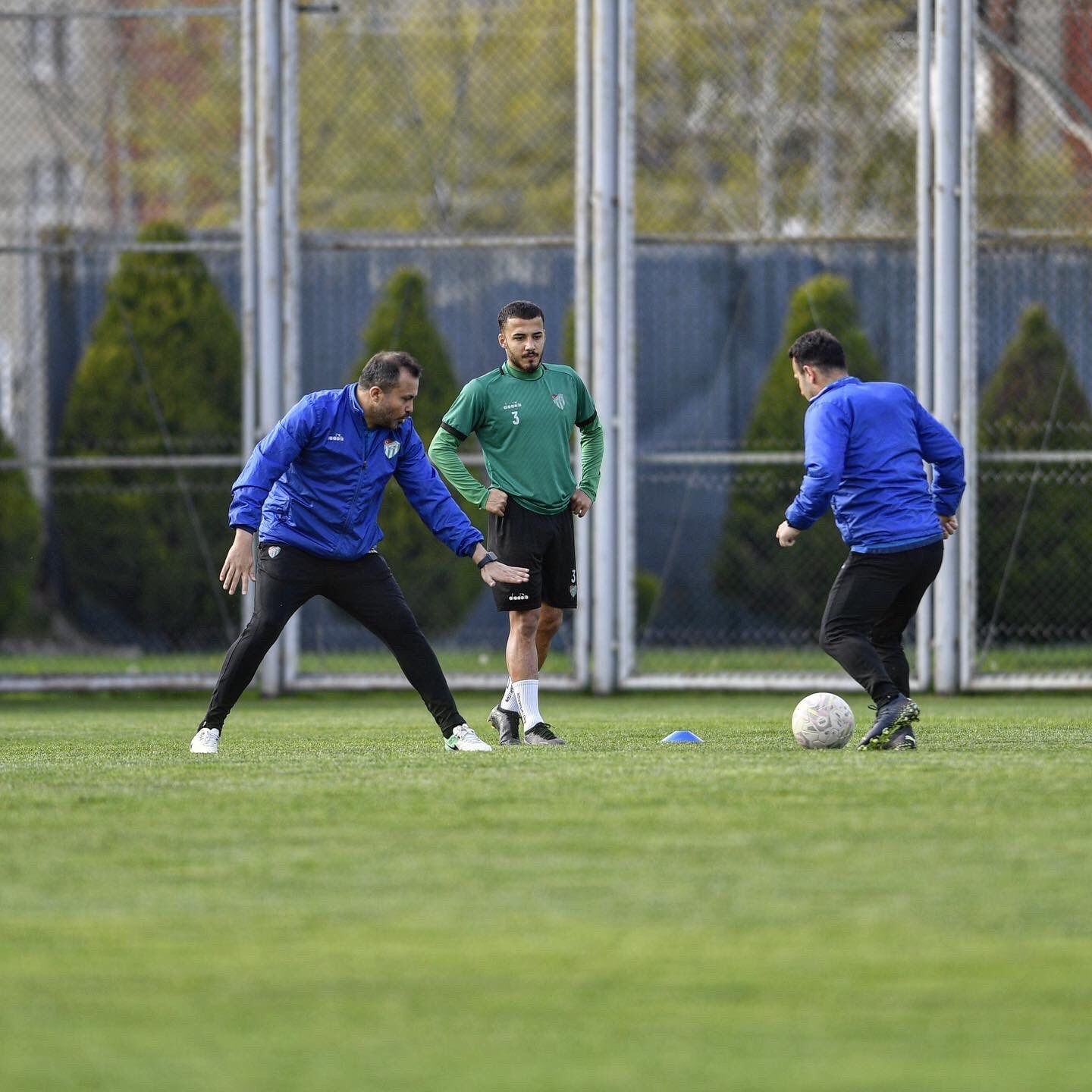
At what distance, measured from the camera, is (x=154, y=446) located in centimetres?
1589

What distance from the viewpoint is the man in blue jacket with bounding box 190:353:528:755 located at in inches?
323

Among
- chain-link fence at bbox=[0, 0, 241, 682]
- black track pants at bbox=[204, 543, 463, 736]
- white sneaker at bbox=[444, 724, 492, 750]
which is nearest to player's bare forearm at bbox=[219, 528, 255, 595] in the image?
black track pants at bbox=[204, 543, 463, 736]

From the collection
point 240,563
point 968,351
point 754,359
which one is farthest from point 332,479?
point 754,359

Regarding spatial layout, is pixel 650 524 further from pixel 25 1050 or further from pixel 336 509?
pixel 25 1050

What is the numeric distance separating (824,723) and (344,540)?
6.97 feet

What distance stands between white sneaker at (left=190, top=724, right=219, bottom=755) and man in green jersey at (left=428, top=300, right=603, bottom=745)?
127 cm

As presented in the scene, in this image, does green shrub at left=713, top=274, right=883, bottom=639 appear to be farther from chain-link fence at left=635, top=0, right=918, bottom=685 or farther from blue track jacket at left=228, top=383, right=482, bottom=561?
blue track jacket at left=228, top=383, right=482, bottom=561

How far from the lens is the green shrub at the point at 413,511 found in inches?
594

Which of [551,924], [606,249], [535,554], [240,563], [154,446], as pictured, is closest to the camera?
[551,924]

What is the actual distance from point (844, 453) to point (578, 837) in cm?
312

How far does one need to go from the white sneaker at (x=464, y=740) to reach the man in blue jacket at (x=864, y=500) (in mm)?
1495

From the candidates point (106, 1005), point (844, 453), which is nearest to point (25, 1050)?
point (106, 1005)

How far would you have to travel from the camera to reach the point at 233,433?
51.9ft

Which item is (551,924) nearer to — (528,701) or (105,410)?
(528,701)
